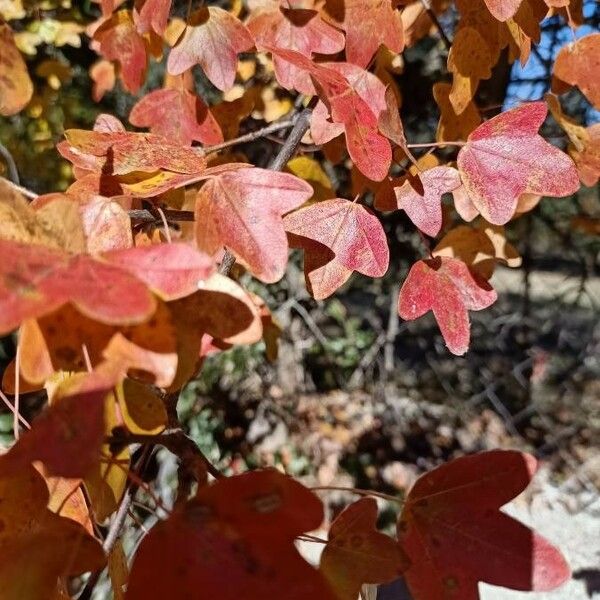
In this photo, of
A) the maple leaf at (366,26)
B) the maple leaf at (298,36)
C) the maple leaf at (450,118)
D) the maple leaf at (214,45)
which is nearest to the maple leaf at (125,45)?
the maple leaf at (214,45)

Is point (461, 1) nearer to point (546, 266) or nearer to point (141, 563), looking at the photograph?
point (141, 563)

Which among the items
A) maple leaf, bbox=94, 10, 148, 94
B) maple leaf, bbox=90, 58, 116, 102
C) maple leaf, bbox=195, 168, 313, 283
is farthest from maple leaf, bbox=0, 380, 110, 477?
maple leaf, bbox=90, 58, 116, 102

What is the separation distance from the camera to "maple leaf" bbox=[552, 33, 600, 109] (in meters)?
0.85

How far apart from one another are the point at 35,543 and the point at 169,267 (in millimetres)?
242

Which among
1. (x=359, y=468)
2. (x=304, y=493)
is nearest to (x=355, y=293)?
(x=359, y=468)

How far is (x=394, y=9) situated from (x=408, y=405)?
2.48 metres

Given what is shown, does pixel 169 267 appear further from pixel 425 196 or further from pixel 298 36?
pixel 298 36

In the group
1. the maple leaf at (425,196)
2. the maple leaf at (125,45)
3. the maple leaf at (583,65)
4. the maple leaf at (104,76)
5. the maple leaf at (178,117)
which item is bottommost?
the maple leaf at (104,76)

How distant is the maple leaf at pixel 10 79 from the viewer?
0.79m

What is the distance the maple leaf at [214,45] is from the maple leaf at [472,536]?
1.93 feet

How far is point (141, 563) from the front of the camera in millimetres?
432

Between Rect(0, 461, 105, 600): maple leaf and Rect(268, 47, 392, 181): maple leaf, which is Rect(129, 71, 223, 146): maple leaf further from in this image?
Rect(0, 461, 105, 600): maple leaf

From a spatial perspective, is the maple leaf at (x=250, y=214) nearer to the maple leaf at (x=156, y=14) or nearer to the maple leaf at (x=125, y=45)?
the maple leaf at (x=156, y=14)

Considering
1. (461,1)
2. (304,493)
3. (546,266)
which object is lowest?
(546,266)
